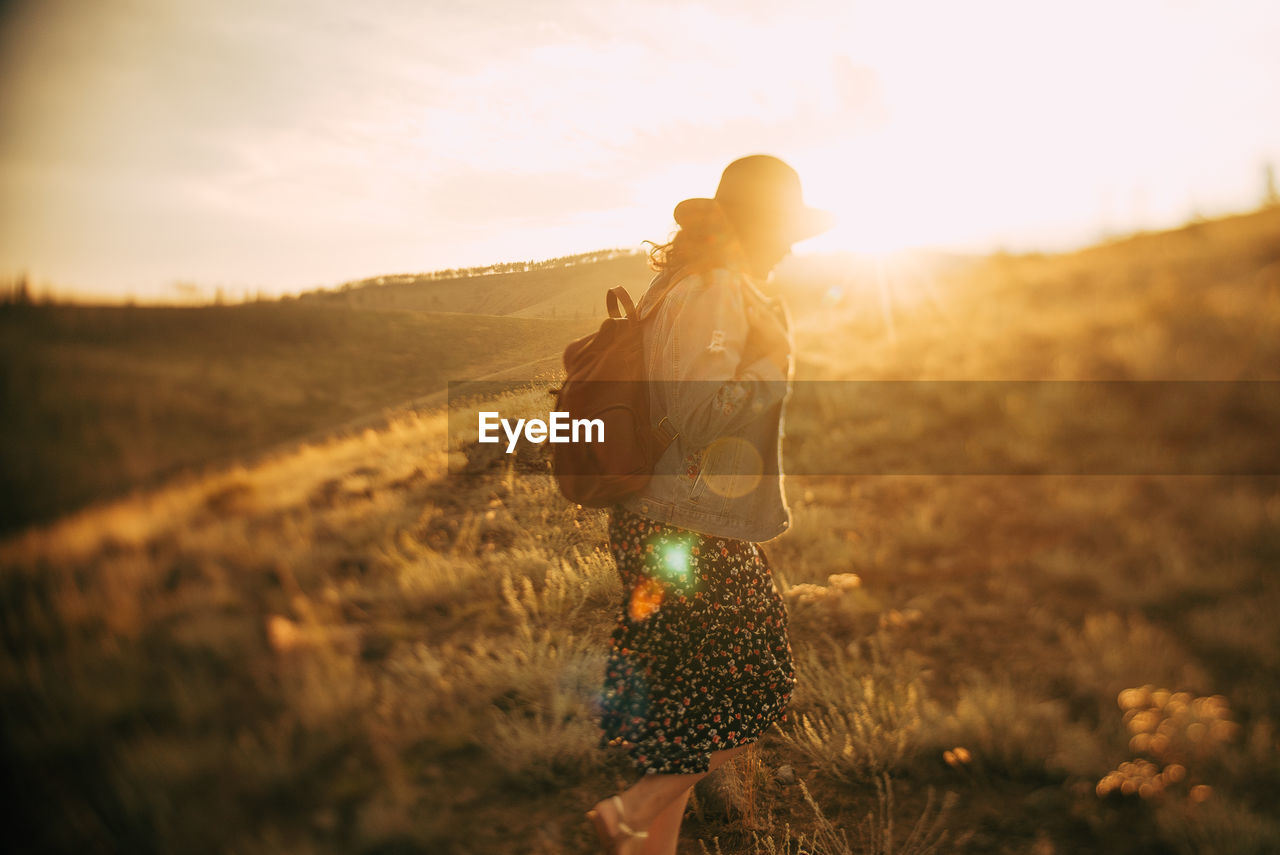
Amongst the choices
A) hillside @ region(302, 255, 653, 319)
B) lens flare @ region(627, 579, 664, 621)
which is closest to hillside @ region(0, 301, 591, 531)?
hillside @ region(302, 255, 653, 319)

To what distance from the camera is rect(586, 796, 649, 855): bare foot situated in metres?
1.73

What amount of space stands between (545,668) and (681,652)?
1.81 metres

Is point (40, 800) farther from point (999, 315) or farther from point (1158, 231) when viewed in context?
point (1158, 231)

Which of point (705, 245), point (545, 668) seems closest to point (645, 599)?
point (705, 245)

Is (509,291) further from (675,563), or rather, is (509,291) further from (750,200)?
(675,563)

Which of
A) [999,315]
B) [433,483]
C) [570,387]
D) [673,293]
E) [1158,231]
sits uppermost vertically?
[1158,231]

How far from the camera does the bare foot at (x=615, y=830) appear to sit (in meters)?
1.73

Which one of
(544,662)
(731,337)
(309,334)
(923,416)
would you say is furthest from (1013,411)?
(309,334)

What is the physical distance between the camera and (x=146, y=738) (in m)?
2.55

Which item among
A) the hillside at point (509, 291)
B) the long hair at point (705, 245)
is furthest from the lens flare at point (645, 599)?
the hillside at point (509, 291)

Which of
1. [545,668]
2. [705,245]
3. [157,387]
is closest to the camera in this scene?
[705,245]

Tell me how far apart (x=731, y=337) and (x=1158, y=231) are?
18371 mm

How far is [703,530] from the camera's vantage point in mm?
1866

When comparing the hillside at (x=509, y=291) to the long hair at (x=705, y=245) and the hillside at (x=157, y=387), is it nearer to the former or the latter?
the hillside at (x=157, y=387)
